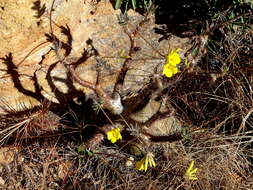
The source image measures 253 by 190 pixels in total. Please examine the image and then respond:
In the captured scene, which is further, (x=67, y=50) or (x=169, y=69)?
(x=67, y=50)

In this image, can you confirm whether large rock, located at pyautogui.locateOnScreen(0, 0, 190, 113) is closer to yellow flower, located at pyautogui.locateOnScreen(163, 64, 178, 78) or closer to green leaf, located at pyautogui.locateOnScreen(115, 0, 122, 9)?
green leaf, located at pyautogui.locateOnScreen(115, 0, 122, 9)

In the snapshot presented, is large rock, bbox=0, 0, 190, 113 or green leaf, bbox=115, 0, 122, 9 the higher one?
green leaf, bbox=115, 0, 122, 9

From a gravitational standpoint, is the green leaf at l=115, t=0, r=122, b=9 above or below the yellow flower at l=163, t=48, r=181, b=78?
above

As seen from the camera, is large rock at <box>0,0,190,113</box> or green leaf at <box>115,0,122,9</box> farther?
green leaf at <box>115,0,122,9</box>

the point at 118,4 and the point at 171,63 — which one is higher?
the point at 118,4

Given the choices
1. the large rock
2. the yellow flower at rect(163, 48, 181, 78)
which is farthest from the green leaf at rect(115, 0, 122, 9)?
the yellow flower at rect(163, 48, 181, 78)

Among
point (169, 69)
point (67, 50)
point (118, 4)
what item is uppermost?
point (118, 4)

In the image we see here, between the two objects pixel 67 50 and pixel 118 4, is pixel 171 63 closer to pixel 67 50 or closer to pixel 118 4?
pixel 118 4

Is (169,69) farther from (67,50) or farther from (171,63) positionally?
(67,50)

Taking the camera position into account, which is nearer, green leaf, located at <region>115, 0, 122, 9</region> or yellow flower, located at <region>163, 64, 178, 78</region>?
yellow flower, located at <region>163, 64, 178, 78</region>

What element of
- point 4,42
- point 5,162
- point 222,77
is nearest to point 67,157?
point 5,162

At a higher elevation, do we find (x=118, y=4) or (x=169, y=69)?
(x=118, y=4)

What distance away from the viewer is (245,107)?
211cm

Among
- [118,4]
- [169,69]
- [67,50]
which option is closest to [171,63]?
[169,69]
